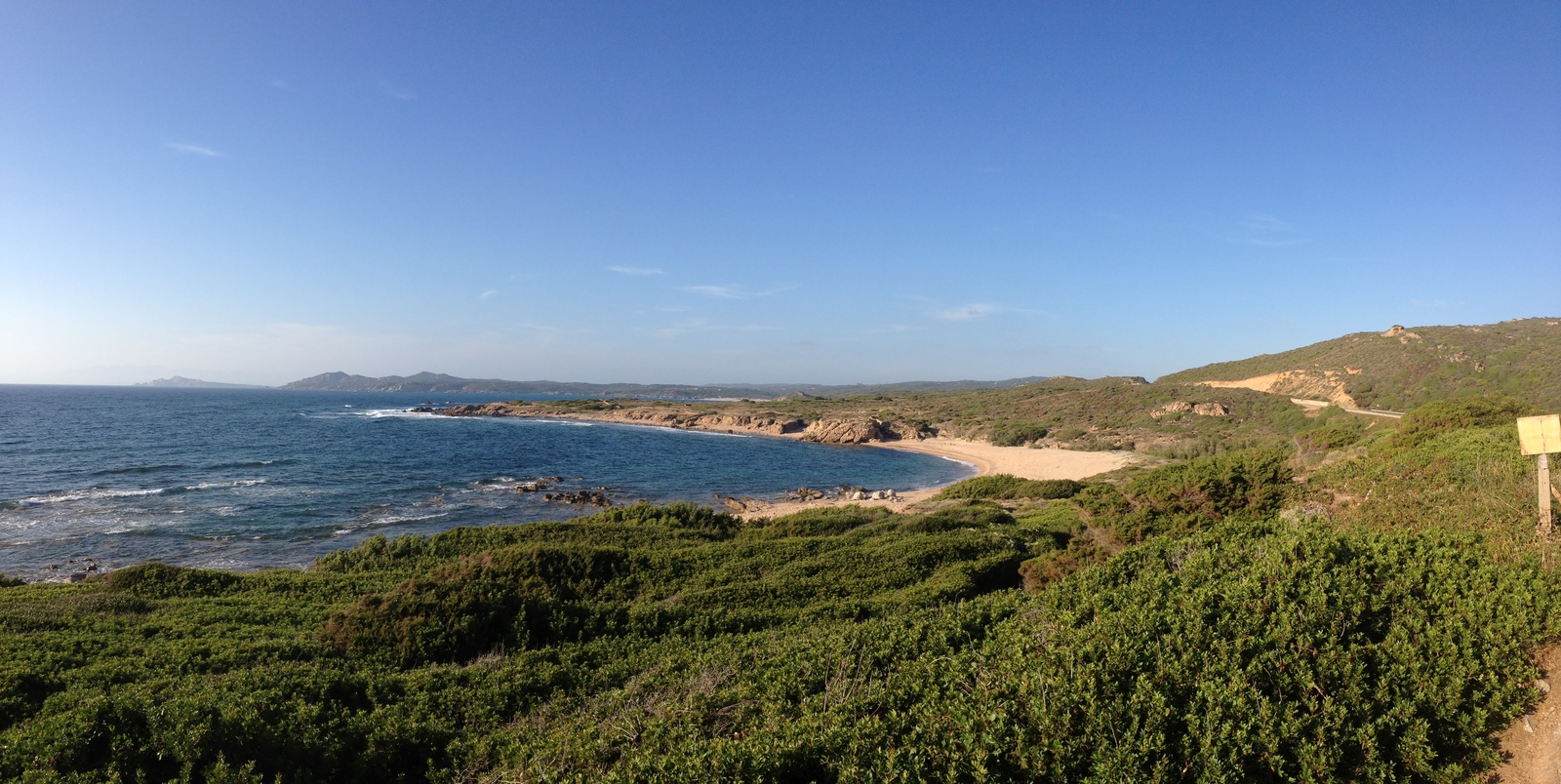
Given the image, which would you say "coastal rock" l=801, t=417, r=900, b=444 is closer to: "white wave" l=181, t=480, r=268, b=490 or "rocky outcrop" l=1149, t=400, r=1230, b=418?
"rocky outcrop" l=1149, t=400, r=1230, b=418

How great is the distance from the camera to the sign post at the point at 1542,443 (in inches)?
280

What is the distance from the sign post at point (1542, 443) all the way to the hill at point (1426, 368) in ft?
133

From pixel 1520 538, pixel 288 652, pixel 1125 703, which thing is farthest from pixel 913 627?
pixel 288 652

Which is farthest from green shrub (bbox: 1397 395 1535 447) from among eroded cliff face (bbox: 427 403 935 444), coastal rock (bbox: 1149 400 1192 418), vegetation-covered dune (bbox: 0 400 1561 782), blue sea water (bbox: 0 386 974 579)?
eroded cliff face (bbox: 427 403 935 444)

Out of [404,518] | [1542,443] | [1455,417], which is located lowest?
[404,518]

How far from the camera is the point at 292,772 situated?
5.01 metres

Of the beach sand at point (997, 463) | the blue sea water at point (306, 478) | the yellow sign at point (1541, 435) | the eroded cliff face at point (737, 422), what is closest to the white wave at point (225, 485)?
the blue sea water at point (306, 478)

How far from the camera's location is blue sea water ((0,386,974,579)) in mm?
24203

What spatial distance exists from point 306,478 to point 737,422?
171ft

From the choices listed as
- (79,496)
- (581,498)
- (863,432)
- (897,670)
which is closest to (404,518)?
(581,498)

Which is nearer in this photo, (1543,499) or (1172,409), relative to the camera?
(1543,499)

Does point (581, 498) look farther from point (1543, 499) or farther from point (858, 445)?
point (858, 445)

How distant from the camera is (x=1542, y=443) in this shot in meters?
7.18

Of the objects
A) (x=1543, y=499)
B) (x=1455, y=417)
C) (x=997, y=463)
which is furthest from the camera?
(x=997, y=463)
